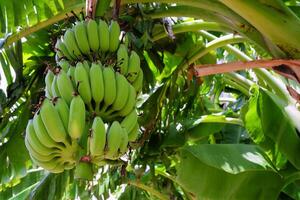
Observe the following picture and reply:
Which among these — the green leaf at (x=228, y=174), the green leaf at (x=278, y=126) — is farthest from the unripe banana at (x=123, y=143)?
the green leaf at (x=278, y=126)

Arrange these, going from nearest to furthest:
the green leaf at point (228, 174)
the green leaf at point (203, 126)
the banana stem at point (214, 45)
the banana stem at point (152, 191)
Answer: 1. the green leaf at point (228, 174)
2. the banana stem at point (214, 45)
3. the green leaf at point (203, 126)
4. the banana stem at point (152, 191)

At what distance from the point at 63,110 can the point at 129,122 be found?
0.16m

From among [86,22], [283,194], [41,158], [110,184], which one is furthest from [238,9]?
[110,184]

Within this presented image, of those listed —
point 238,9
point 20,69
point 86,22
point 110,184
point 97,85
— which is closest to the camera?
point 97,85

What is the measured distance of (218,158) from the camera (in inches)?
57.3

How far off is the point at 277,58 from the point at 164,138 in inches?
26.2

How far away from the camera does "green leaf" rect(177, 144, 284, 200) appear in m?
1.48

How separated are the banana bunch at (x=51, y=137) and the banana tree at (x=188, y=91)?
91mm

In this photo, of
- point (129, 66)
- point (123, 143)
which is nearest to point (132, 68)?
point (129, 66)

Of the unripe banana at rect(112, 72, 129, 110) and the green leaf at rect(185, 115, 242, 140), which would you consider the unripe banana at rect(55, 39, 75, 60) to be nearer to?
the unripe banana at rect(112, 72, 129, 110)

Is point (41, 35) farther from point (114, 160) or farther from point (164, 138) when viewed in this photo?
point (114, 160)

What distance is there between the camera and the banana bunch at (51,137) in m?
1.04

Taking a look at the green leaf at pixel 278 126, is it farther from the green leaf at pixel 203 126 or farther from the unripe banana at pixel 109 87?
the unripe banana at pixel 109 87

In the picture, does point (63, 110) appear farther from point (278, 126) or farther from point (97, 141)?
point (278, 126)
